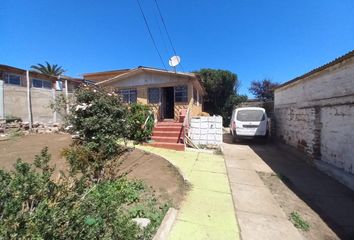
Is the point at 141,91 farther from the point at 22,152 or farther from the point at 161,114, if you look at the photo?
the point at 22,152

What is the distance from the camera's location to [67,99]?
8125mm

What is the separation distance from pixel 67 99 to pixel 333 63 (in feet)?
30.1

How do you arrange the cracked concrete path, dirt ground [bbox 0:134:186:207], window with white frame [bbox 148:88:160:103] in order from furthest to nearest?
window with white frame [bbox 148:88:160:103] < dirt ground [bbox 0:134:186:207] < the cracked concrete path

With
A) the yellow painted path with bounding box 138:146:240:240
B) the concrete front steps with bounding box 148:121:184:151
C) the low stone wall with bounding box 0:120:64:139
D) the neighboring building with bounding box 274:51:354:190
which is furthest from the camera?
the low stone wall with bounding box 0:120:64:139

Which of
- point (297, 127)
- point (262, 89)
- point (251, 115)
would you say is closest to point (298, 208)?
point (297, 127)

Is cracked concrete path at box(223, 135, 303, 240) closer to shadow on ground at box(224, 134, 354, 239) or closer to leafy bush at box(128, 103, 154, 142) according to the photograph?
shadow on ground at box(224, 134, 354, 239)

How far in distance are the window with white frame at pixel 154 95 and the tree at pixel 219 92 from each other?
13340mm

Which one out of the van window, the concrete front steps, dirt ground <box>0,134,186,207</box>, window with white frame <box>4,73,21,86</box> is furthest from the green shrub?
window with white frame <box>4,73,21,86</box>

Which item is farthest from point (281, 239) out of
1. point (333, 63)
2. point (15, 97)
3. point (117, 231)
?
point (15, 97)

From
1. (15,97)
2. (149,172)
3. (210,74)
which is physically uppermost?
(210,74)

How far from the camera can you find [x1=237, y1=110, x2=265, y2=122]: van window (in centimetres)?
1314

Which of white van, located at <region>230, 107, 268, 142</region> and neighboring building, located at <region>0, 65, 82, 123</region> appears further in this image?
neighboring building, located at <region>0, 65, 82, 123</region>

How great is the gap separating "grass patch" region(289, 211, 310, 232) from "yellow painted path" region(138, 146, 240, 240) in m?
1.15

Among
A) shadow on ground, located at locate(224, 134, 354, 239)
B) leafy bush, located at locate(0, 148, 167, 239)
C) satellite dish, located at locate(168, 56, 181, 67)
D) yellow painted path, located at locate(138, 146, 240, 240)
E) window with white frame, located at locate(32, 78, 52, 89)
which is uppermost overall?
satellite dish, located at locate(168, 56, 181, 67)
